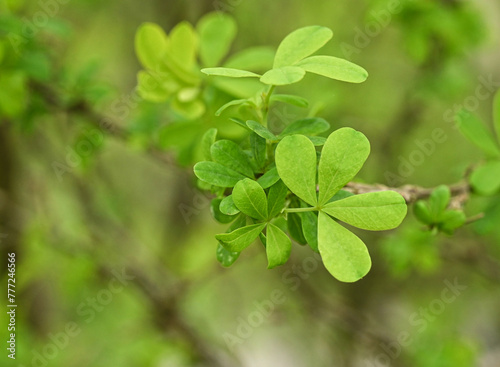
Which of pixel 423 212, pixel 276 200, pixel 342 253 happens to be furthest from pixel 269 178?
pixel 423 212

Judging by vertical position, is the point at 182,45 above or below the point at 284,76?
below

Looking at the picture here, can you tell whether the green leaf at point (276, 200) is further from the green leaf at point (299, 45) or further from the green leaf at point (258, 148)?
the green leaf at point (299, 45)

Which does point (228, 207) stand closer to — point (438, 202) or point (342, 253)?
point (342, 253)

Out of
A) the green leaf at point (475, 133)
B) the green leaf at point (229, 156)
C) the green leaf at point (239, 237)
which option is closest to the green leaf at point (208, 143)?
the green leaf at point (229, 156)

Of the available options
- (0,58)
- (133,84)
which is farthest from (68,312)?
(0,58)

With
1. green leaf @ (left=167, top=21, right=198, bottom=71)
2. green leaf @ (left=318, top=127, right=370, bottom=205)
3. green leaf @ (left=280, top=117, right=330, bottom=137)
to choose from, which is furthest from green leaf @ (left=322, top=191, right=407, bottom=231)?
green leaf @ (left=167, top=21, right=198, bottom=71)
